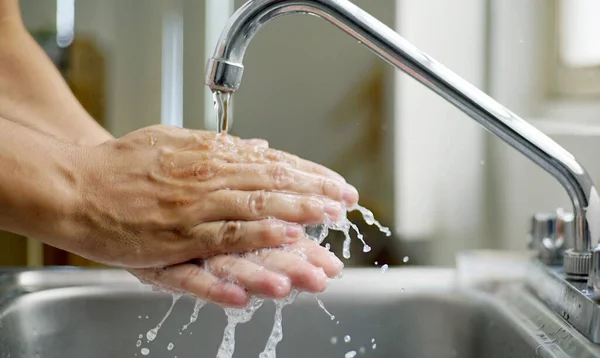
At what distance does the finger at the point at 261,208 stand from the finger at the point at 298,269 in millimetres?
34

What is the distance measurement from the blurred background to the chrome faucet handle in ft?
0.39

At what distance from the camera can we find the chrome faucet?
0.57m

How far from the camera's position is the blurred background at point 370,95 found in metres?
0.97

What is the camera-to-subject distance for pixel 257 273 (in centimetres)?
55

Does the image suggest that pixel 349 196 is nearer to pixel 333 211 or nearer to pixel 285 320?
pixel 333 211

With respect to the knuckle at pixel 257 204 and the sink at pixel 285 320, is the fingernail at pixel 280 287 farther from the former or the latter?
the sink at pixel 285 320

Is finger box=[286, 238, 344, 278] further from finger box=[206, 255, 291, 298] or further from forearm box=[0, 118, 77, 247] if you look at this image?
forearm box=[0, 118, 77, 247]

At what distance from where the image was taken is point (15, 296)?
83 cm

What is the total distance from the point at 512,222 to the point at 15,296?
614 mm

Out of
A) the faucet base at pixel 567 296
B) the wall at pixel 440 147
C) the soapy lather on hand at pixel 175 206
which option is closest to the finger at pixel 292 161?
the soapy lather on hand at pixel 175 206

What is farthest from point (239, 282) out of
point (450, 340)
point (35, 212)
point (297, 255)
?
point (450, 340)

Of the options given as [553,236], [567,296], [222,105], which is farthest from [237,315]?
[553,236]

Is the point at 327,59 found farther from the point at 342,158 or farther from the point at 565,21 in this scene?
the point at 565,21

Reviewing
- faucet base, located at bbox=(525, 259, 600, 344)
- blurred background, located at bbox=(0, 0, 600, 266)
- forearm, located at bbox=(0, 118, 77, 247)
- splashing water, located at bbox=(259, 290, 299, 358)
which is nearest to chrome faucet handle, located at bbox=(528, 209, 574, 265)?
faucet base, located at bbox=(525, 259, 600, 344)
